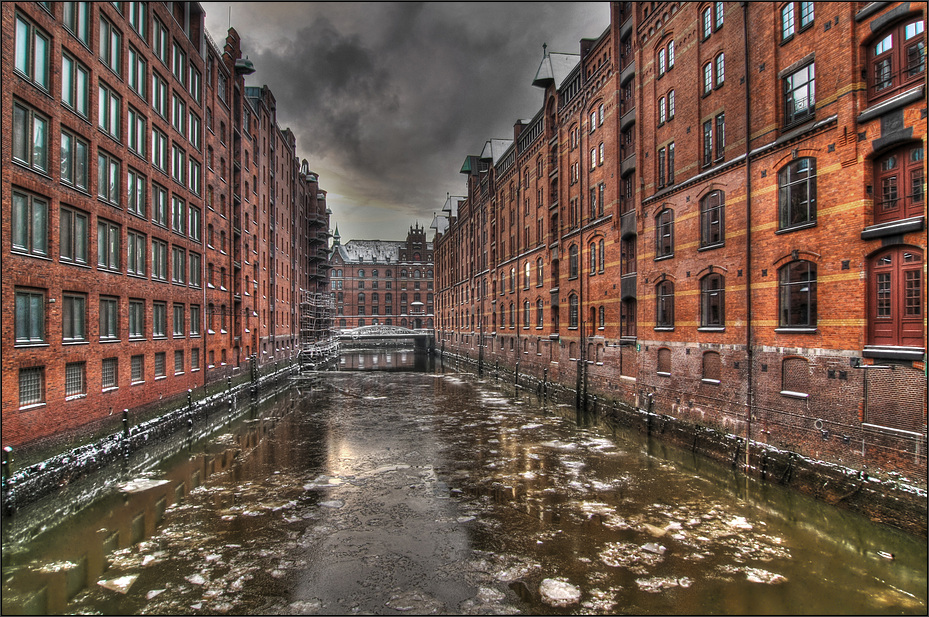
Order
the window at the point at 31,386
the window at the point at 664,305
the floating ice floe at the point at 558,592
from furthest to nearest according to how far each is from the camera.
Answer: the window at the point at 664,305
the window at the point at 31,386
the floating ice floe at the point at 558,592

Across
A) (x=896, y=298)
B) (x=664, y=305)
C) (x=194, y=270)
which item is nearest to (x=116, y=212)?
(x=194, y=270)

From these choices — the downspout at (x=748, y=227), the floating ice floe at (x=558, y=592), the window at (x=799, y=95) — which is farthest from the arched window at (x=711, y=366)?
the floating ice floe at (x=558, y=592)

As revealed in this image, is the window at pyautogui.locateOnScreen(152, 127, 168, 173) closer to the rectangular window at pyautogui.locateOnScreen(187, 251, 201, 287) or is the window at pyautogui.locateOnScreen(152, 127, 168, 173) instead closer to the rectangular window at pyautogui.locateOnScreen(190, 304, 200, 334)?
the rectangular window at pyautogui.locateOnScreen(187, 251, 201, 287)

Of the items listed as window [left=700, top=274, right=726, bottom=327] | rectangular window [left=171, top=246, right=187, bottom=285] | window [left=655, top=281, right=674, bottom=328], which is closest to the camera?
window [left=700, top=274, right=726, bottom=327]

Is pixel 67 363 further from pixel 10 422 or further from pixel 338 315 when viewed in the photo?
pixel 338 315

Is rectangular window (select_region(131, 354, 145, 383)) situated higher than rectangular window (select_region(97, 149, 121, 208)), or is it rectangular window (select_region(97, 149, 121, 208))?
rectangular window (select_region(97, 149, 121, 208))

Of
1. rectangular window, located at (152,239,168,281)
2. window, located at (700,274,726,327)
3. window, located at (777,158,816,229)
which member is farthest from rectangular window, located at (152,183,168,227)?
window, located at (777,158,816,229)

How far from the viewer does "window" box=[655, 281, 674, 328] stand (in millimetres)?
19766

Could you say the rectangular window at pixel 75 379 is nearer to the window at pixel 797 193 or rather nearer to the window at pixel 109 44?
the window at pixel 109 44

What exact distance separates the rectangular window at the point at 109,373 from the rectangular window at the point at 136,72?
32.7 feet

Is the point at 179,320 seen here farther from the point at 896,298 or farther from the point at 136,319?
the point at 896,298

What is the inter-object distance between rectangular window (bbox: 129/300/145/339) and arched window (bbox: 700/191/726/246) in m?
20.6

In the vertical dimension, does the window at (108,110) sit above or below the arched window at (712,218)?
above

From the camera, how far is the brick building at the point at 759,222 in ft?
36.7
